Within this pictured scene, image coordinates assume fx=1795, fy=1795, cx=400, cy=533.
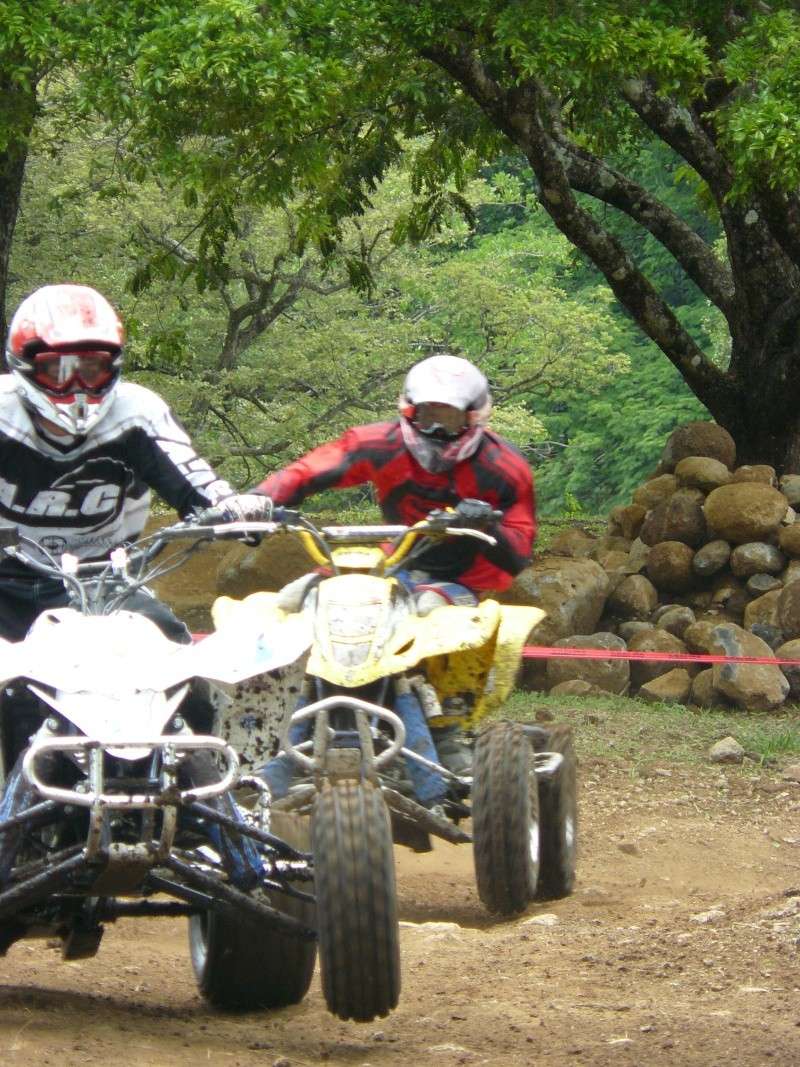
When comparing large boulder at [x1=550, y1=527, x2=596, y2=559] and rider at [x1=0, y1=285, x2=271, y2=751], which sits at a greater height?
large boulder at [x1=550, y1=527, x2=596, y2=559]

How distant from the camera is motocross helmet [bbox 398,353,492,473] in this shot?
21.9 feet

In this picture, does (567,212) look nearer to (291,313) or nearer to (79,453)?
(79,453)

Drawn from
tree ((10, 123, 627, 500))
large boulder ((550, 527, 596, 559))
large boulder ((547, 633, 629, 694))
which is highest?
tree ((10, 123, 627, 500))

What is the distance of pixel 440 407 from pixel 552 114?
28.2 feet

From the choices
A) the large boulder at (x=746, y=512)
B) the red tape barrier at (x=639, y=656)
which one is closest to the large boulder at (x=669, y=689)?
the red tape barrier at (x=639, y=656)

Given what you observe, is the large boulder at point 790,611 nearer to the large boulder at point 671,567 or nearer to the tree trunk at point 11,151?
the large boulder at point 671,567

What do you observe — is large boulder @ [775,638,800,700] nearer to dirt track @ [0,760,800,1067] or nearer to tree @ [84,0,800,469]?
tree @ [84,0,800,469]

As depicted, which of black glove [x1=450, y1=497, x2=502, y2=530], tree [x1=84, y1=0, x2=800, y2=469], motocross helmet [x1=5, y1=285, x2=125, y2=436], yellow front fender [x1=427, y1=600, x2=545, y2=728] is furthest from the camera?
tree [x1=84, y1=0, x2=800, y2=469]

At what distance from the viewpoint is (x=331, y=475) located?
22.9 feet

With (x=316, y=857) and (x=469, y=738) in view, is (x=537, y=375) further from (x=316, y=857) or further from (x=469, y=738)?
(x=316, y=857)

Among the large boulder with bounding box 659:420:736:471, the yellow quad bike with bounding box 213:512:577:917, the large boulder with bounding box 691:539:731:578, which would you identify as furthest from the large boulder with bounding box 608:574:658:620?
the yellow quad bike with bounding box 213:512:577:917

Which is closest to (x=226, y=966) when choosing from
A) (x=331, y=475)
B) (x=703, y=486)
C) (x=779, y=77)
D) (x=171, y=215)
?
(x=331, y=475)

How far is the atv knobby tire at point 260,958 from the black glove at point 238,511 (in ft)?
2.98

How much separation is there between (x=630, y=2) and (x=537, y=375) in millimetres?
14543
